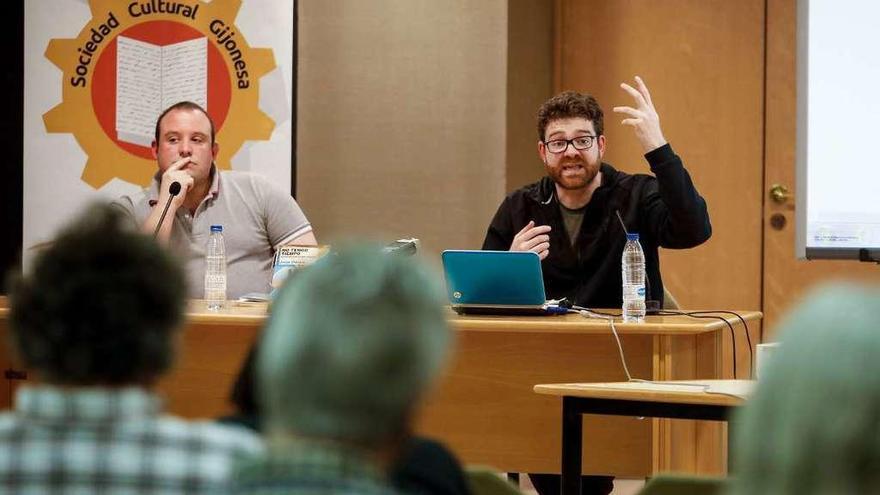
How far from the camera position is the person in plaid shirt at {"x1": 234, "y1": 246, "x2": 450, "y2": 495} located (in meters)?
0.85

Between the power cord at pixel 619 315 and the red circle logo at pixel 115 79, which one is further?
the red circle logo at pixel 115 79

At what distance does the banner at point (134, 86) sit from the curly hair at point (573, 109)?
1586mm

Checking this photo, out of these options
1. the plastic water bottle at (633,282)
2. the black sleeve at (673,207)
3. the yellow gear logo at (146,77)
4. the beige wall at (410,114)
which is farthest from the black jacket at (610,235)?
the yellow gear logo at (146,77)

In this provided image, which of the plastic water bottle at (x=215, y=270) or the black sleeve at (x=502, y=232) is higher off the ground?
the black sleeve at (x=502, y=232)

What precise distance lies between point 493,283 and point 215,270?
39.5 inches

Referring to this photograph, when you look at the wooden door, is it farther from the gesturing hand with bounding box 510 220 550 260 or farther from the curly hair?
the gesturing hand with bounding box 510 220 550 260

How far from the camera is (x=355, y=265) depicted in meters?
0.90

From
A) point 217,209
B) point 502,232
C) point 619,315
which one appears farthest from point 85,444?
point 217,209

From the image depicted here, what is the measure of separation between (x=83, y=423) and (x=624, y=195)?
2.95 meters

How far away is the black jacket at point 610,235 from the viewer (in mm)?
3697

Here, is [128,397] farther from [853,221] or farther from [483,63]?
[483,63]

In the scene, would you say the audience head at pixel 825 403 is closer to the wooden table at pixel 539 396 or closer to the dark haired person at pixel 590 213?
the wooden table at pixel 539 396

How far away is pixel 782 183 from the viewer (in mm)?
5051

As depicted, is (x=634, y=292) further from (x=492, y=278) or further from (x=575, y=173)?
(x=575, y=173)
